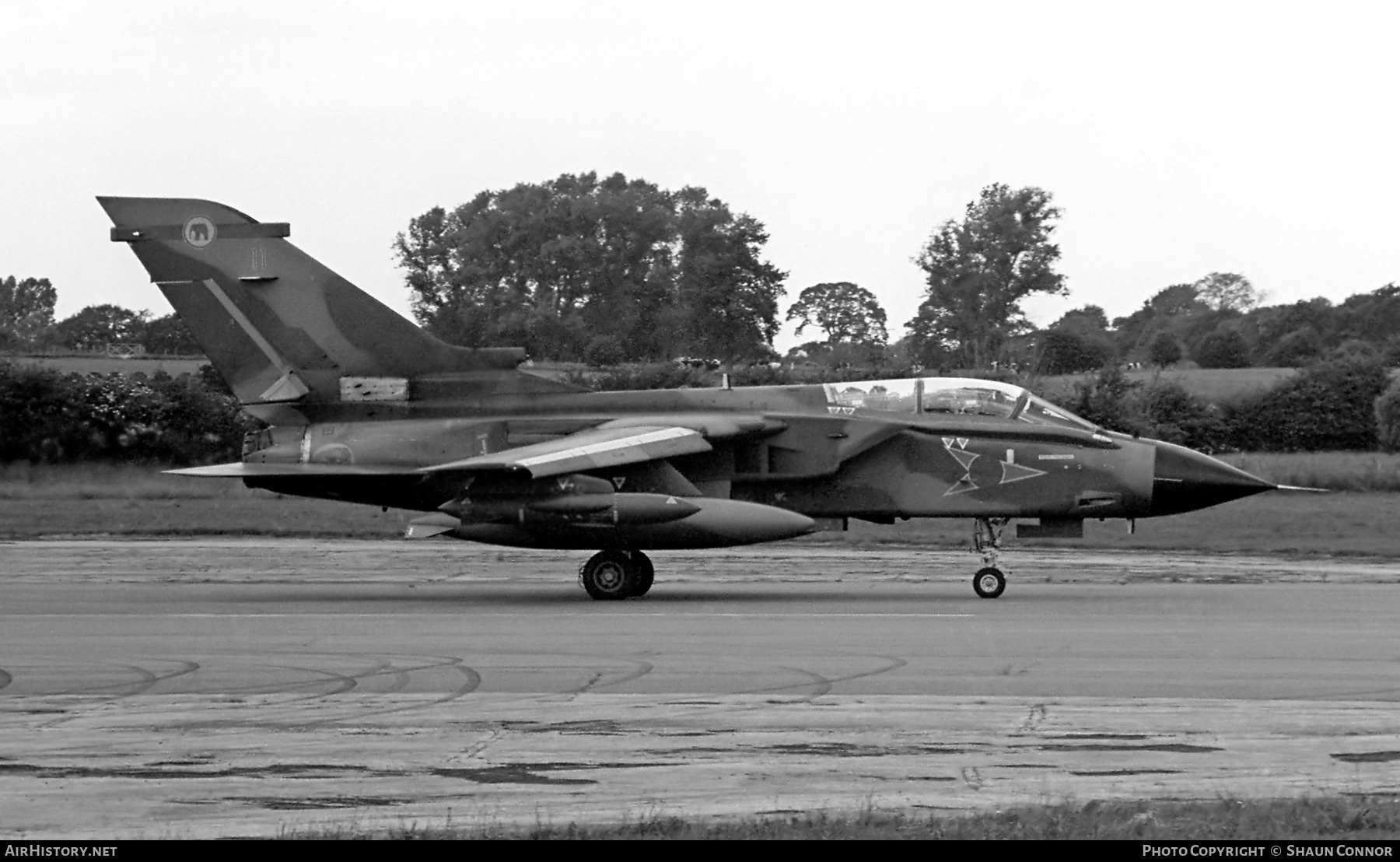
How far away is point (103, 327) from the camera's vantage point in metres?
72.2

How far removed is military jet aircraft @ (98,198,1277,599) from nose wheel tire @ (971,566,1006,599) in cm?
2

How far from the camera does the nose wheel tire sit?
17.1 meters

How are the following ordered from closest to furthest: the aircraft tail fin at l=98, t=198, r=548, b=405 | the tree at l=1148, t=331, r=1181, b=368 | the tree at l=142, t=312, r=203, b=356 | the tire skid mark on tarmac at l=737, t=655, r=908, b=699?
1. the tire skid mark on tarmac at l=737, t=655, r=908, b=699
2. the aircraft tail fin at l=98, t=198, r=548, b=405
3. the tree at l=142, t=312, r=203, b=356
4. the tree at l=1148, t=331, r=1181, b=368

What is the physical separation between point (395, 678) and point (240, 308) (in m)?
8.64

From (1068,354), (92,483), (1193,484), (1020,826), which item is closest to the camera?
(1020,826)

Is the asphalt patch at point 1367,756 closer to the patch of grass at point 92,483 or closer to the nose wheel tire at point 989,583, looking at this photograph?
the nose wheel tire at point 989,583

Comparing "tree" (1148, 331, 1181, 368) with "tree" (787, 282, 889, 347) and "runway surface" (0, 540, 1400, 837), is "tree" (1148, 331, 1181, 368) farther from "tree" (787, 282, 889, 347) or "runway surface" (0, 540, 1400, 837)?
"runway surface" (0, 540, 1400, 837)

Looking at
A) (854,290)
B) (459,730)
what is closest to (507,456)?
(459,730)

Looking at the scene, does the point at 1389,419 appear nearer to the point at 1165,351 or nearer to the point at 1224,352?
the point at 1224,352

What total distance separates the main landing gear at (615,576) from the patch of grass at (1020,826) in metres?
10.7

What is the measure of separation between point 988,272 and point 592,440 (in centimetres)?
4192

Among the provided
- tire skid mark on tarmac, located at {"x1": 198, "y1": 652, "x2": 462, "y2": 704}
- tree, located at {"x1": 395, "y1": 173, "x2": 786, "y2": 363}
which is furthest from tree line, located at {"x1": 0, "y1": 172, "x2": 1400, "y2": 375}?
tire skid mark on tarmac, located at {"x1": 198, "y1": 652, "x2": 462, "y2": 704}

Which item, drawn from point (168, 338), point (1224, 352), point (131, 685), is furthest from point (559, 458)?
point (1224, 352)

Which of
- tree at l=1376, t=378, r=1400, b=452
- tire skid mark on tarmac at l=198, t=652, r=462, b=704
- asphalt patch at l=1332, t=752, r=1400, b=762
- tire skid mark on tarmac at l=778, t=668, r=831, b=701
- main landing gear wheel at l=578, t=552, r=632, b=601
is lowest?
tire skid mark on tarmac at l=198, t=652, r=462, b=704
